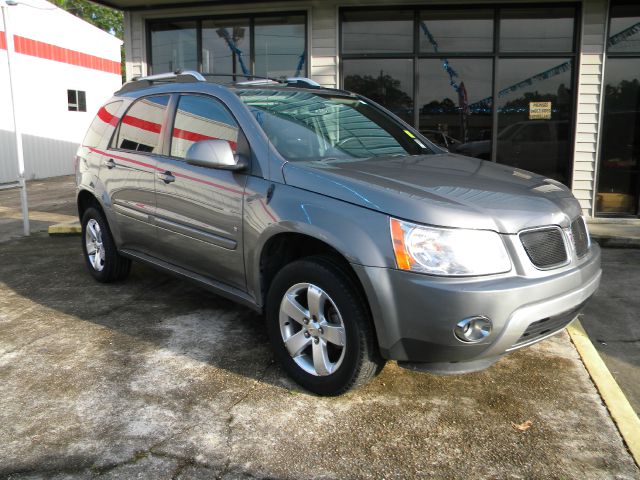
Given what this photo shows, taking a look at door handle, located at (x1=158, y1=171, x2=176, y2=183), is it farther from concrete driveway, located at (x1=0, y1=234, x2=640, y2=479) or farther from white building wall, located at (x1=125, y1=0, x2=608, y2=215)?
white building wall, located at (x1=125, y1=0, x2=608, y2=215)

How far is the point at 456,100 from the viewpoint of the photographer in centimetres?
860

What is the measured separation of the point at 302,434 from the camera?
9.37 ft

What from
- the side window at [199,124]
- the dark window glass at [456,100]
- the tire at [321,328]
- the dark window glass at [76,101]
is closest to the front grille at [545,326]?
the tire at [321,328]

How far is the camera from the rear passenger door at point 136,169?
4363 millimetres

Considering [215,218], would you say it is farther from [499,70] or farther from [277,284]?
[499,70]

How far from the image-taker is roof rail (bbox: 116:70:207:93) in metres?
4.41

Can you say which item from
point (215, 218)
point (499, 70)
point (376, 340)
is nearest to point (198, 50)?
point (499, 70)

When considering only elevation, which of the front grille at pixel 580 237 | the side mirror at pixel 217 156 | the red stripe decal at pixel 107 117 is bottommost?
the front grille at pixel 580 237

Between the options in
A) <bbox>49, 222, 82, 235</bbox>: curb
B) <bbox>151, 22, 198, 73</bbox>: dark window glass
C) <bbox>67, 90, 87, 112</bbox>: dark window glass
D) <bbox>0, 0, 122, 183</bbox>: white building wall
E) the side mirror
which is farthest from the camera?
<bbox>67, 90, 87, 112</bbox>: dark window glass

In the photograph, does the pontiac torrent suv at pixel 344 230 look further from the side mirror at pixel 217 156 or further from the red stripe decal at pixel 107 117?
the red stripe decal at pixel 107 117

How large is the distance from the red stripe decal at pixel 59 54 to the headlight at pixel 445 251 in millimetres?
13766

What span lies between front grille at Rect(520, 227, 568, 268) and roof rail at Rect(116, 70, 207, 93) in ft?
8.67

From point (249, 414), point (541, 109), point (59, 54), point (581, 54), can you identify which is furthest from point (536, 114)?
point (59, 54)

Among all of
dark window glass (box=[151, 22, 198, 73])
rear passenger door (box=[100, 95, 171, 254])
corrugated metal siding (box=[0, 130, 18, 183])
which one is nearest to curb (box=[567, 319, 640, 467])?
rear passenger door (box=[100, 95, 171, 254])
